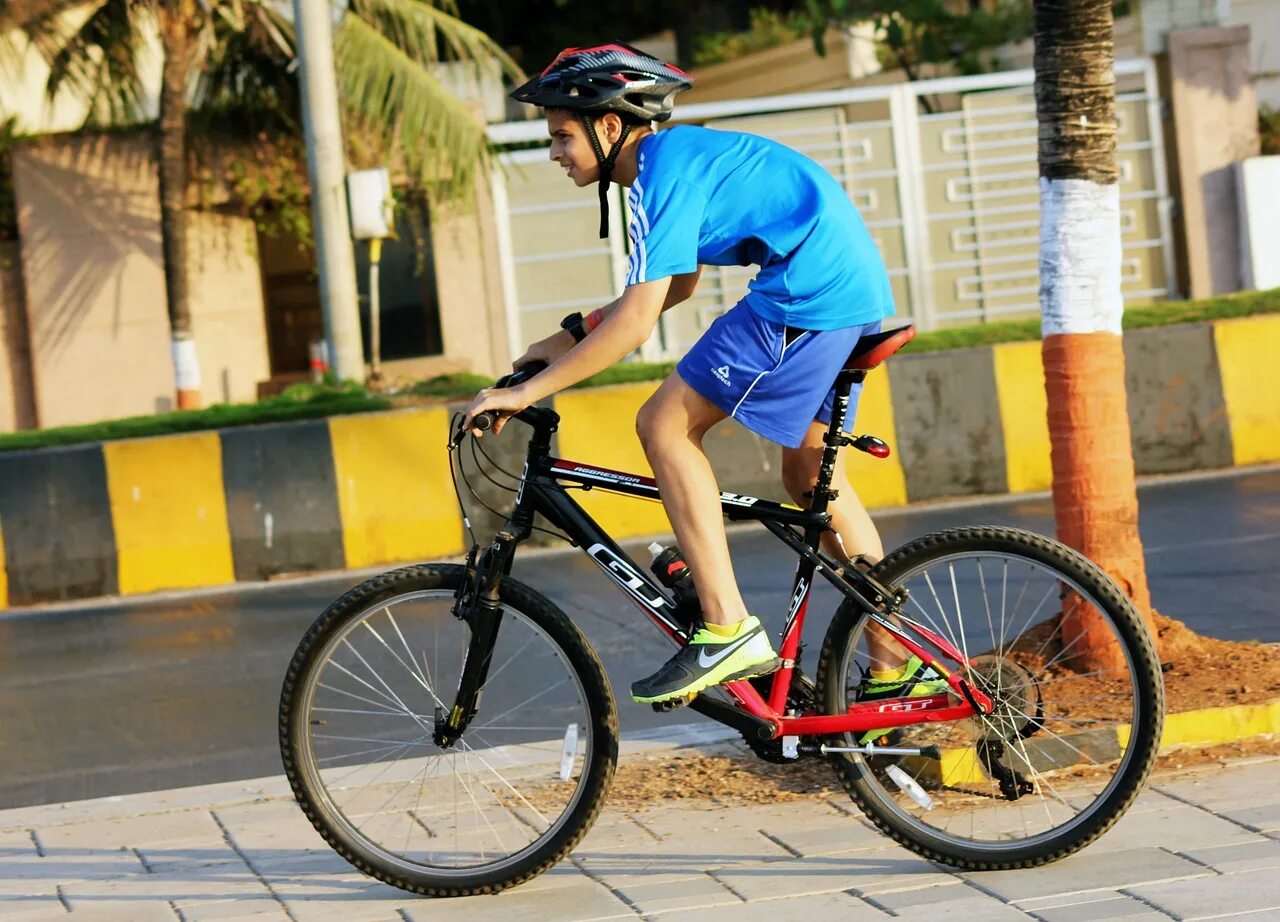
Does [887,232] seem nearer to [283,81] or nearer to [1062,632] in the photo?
[283,81]

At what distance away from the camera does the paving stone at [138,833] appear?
5008mm

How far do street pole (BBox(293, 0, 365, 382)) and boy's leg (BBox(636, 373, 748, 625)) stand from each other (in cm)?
729

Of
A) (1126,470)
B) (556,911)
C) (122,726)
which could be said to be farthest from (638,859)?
(122,726)

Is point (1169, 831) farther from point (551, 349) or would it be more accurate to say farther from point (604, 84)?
A: point (604, 84)

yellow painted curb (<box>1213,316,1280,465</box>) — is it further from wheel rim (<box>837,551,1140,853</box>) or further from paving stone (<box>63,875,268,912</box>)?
paving stone (<box>63,875,268,912</box>)

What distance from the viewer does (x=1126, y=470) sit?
17.7 feet

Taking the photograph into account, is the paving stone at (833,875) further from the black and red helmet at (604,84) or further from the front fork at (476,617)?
the black and red helmet at (604,84)

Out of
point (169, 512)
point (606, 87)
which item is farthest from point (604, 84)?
point (169, 512)

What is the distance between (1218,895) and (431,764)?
202cm

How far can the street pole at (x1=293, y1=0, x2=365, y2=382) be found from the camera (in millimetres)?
11344

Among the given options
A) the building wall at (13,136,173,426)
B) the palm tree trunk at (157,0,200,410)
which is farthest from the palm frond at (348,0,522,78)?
the building wall at (13,136,173,426)

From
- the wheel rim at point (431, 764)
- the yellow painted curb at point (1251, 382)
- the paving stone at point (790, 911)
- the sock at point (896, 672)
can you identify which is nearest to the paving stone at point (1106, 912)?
the paving stone at point (790, 911)

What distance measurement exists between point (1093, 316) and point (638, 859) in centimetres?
208

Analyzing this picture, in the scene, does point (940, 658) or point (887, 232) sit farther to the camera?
point (887, 232)
